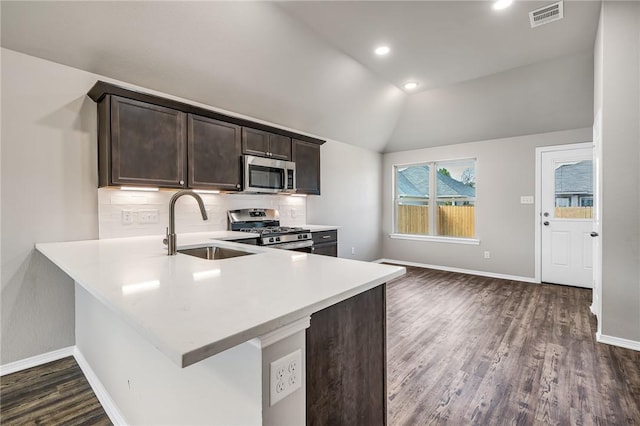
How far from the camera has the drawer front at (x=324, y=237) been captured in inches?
151

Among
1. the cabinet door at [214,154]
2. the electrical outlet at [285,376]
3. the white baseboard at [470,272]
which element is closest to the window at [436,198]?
the white baseboard at [470,272]

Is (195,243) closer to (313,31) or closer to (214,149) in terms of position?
(214,149)

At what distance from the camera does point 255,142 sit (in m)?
3.43

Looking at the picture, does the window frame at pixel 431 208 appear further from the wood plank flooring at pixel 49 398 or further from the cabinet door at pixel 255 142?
the wood plank flooring at pixel 49 398

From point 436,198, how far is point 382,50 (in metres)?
3.14

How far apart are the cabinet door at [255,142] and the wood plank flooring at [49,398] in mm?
2359

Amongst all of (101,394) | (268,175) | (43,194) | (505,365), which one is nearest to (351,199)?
(268,175)

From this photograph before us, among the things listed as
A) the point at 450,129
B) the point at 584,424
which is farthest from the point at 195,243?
the point at 450,129

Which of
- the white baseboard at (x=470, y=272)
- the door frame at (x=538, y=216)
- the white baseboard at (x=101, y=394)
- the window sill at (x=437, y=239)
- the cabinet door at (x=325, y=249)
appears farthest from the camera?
the window sill at (x=437, y=239)

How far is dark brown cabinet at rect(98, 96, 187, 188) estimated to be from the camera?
2385 mm

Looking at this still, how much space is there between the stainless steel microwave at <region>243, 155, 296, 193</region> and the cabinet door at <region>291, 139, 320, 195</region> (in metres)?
0.14

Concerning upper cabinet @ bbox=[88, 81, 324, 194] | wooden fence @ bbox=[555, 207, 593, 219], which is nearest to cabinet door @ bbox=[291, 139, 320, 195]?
upper cabinet @ bbox=[88, 81, 324, 194]

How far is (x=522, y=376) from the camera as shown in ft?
6.93

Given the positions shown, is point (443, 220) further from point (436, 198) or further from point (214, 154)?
point (214, 154)
